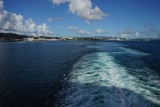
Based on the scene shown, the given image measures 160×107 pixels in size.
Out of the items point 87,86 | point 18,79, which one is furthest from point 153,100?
point 18,79

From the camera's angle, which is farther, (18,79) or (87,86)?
(18,79)

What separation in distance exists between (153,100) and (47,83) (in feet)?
38.5

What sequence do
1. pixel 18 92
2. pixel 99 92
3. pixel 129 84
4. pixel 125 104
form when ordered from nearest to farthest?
pixel 125 104 < pixel 99 92 < pixel 18 92 < pixel 129 84

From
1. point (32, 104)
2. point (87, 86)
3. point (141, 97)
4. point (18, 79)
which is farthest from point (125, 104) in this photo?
point (18, 79)

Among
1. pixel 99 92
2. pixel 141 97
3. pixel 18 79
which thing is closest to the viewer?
pixel 141 97

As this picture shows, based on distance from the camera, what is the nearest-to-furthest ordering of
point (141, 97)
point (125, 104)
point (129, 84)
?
1. point (125, 104)
2. point (141, 97)
3. point (129, 84)

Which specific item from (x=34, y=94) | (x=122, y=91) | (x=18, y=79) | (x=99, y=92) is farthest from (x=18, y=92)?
(x=122, y=91)

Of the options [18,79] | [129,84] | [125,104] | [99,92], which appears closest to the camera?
[125,104]

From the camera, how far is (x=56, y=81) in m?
24.6

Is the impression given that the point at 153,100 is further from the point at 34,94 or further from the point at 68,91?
the point at 34,94

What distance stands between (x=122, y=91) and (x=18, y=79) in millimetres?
13090

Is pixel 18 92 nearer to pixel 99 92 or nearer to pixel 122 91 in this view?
pixel 99 92

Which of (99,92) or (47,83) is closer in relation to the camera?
(99,92)

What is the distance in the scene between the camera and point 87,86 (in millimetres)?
21125
